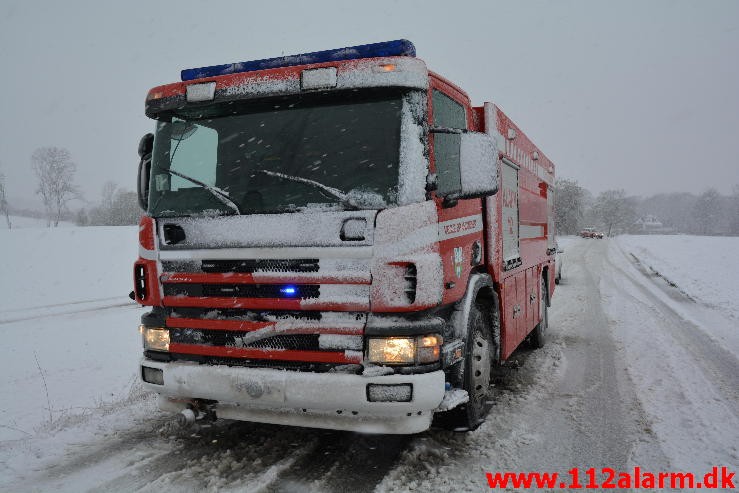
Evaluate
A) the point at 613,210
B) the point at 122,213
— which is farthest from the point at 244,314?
the point at 613,210

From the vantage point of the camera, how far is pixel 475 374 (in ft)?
13.6

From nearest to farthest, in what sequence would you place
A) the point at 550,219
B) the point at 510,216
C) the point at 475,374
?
the point at 475,374
the point at 510,216
the point at 550,219

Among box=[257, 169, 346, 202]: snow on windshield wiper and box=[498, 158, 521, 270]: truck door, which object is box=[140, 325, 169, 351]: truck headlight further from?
box=[498, 158, 521, 270]: truck door

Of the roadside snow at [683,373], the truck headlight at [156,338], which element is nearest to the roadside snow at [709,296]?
the roadside snow at [683,373]

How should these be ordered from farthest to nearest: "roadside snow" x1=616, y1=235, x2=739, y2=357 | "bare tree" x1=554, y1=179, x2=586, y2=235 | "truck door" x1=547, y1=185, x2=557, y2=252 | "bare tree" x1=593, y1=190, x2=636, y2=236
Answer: "bare tree" x1=593, y1=190, x2=636, y2=236 < "bare tree" x1=554, y1=179, x2=586, y2=235 < "roadside snow" x1=616, y1=235, x2=739, y2=357 < "truck door" x1=547, y1=185, x2=557, y2=252

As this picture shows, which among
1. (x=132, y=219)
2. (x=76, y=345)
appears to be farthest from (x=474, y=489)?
(x=132, y=219)

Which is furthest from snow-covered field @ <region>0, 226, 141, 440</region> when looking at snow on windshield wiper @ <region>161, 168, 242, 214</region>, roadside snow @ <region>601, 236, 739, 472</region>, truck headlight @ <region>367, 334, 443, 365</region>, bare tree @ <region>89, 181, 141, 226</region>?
bare tree @ <region>89, 181, 141, 226</region>

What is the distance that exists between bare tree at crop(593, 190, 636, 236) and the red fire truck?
4791 inches

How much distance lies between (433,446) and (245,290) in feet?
6.02

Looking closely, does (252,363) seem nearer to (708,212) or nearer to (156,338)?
(156,338)

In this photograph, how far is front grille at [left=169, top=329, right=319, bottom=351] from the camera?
335 cm

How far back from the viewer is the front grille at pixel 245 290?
3316mm

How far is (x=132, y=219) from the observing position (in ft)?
194

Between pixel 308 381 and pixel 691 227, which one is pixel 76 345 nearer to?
pixel 308 381
